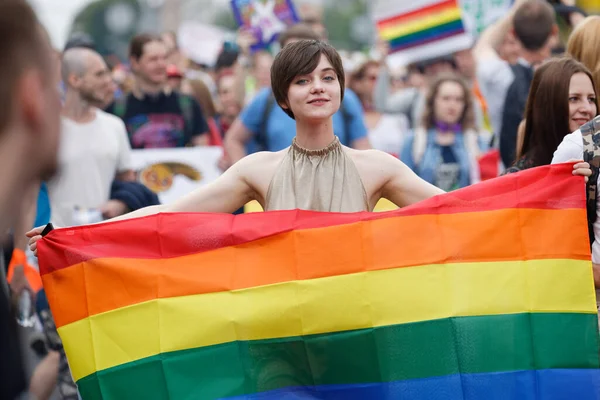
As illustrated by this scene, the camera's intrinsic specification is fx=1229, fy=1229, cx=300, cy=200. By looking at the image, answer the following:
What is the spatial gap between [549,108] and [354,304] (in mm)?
1428

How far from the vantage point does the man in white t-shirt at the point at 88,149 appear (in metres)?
7.93

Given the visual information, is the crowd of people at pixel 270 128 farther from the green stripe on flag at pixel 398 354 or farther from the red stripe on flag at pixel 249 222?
the green stripe on flag at pixel 398 354

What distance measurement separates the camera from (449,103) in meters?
9.75

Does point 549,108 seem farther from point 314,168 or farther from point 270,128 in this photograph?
point 270,128

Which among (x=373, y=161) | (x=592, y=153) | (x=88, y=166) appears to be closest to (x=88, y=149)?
(x=88, y=166)

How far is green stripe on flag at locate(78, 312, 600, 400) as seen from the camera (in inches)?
191

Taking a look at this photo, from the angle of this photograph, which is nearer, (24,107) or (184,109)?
(24,107)

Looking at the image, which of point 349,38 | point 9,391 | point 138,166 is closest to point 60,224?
point 138,166

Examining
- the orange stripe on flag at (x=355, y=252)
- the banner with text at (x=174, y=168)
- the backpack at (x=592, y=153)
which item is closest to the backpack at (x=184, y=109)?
the banner with text at (x=174, y=168)

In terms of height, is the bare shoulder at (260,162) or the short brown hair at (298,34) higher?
the short brown hair at (298,34)

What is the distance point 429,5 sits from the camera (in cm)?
1281

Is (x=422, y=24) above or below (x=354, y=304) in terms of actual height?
above

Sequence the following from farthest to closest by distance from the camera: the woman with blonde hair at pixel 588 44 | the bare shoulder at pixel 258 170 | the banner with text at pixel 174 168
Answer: the banner with text at pixel 174 168 < the woman with blonde hair at pixel 588 44 < the bare shoulder at pixel 258 170

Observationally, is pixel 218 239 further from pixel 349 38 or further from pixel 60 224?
pixel 349 38
